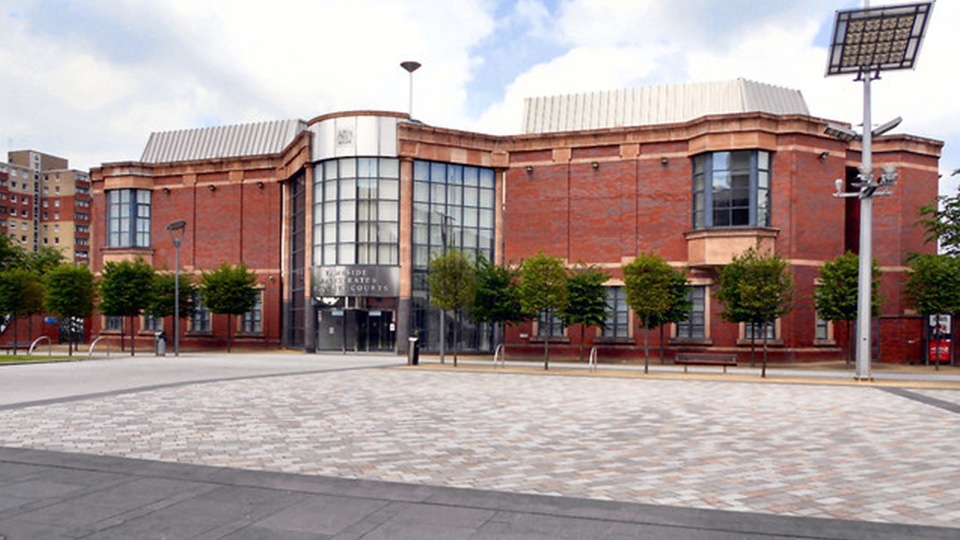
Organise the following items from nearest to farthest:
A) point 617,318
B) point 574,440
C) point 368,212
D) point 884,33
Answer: point 574,440, point 884,33, point 617,318, point 368,212

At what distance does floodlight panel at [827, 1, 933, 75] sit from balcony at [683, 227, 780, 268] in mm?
9530

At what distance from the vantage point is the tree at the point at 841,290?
30.0m

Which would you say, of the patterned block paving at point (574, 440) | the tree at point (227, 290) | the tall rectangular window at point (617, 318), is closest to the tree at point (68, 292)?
the tree at point (227, 290)

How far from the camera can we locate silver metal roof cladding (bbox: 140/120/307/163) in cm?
4831

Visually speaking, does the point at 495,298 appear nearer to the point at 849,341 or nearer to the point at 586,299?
the point at 586,299

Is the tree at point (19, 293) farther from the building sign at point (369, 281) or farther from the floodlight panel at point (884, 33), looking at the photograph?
the floodlight panel at point (884, 33)

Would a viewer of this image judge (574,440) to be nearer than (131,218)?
Yes

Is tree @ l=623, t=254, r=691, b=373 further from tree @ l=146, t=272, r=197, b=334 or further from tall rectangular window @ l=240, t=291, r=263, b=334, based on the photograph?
tree @ l=146, t=272, r=197, b=334

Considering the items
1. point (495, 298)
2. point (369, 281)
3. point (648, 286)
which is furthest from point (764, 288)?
point (369, 281)

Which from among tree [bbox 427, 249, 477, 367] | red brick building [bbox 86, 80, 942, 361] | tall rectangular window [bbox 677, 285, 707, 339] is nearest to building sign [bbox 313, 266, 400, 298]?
red brick building [bbox 86, 80, 942, 361]

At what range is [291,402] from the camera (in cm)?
1560

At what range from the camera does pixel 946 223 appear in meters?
32.9

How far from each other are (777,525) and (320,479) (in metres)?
4.79

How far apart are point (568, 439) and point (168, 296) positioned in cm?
3599
